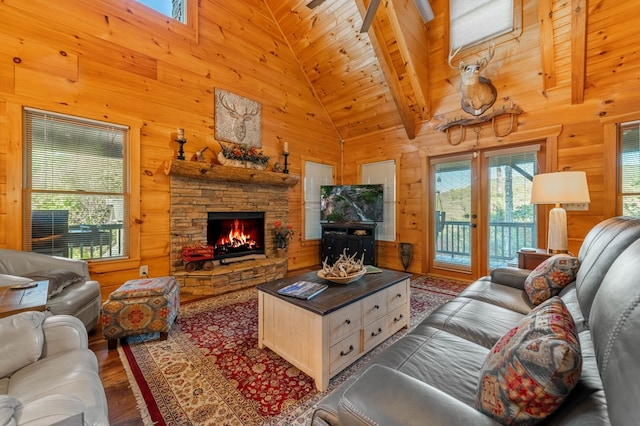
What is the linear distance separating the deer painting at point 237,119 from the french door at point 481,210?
9.93 feet

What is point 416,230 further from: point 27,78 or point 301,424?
point 27,78

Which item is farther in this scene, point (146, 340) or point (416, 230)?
point (416, 230)

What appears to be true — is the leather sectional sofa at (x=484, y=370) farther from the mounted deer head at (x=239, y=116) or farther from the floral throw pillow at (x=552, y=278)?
the mounted deer head at (x=239, y=116)

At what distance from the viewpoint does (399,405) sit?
750mm

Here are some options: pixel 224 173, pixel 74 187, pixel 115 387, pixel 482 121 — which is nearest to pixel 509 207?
pixel 482 121

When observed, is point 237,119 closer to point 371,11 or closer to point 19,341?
point 371,11

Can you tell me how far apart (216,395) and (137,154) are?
2.84 meters

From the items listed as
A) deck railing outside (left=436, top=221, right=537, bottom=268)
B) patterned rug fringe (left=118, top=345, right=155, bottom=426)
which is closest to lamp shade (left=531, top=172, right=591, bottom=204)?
deck railing outside (left=436, top=221, right=537, bottom=268)

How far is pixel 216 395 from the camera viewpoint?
1.57 meters

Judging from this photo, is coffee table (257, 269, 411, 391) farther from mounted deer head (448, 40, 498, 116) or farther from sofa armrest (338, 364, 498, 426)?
mounted deer head (448, 40, 498, 116)

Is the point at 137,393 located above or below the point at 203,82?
→ below

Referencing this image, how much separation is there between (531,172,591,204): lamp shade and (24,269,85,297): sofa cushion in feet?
14.2

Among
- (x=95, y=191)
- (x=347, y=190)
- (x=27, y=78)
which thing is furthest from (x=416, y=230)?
(x=27, y=78)

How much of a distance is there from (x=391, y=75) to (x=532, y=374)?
421 centimetres
